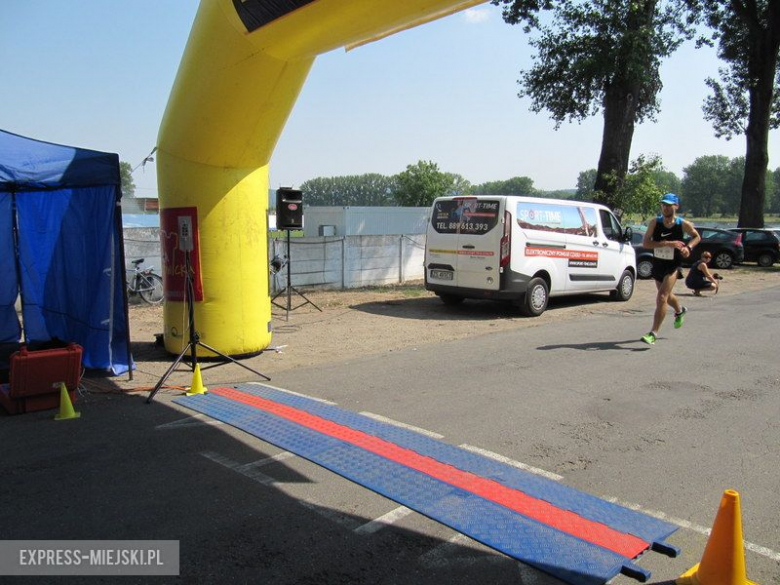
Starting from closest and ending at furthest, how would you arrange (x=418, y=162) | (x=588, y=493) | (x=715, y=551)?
(x=715, y=551) → (x=588, y=493) → (x=418, y=162)

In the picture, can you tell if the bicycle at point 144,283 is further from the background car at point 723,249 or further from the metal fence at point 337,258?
the background car at point 723,249

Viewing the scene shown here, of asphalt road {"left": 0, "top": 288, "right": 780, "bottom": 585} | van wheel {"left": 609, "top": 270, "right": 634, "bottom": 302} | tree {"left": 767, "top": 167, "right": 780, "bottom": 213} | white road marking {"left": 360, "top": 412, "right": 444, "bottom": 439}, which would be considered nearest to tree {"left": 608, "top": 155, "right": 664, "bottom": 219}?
van wheel {"left": 609, "top": 270, "right": 634, "bottom": 302}

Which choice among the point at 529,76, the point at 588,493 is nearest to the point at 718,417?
the point at 588,493

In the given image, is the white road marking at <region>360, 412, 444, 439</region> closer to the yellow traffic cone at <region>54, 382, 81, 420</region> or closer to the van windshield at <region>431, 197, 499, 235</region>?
the yellow traffic cone at <region>54, 382, 81, 420</region>

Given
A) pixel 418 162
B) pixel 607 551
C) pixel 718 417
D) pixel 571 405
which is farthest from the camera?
pixel 418 162

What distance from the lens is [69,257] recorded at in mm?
7551

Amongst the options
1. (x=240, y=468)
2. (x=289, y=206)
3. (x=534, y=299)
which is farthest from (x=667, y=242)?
(x=240, y=468)

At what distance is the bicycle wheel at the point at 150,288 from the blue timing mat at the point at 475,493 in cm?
778

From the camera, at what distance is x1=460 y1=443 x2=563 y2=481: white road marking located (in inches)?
170

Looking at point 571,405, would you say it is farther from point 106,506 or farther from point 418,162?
point 418,162

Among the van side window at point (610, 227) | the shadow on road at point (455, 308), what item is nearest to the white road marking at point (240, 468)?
the shadow on road at point (455, 308)

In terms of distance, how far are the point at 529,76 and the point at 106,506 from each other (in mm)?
23086

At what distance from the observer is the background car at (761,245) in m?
24.2

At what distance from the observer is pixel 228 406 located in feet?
19.2
